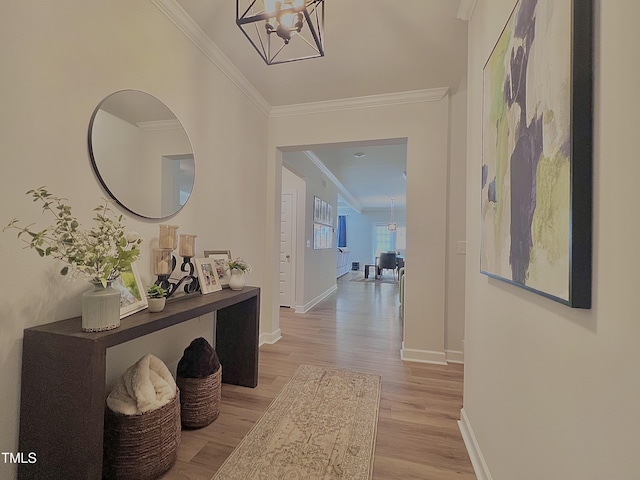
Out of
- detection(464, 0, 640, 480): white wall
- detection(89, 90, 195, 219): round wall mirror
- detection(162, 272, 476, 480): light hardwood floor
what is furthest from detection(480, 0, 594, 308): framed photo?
detection(89, 90, 195, 219): round wall mirror

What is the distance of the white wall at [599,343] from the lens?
1.78 ft

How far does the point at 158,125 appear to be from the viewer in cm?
178

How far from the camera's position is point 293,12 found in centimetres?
122

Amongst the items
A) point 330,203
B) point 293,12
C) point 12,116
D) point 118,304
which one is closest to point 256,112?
point 293,12

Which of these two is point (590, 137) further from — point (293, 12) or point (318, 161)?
point (318, 161)

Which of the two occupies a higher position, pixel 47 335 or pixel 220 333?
pixel 47 335

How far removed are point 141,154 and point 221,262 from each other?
95 cm

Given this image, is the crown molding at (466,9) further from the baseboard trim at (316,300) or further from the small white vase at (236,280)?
the baseboard trim at (316,300)

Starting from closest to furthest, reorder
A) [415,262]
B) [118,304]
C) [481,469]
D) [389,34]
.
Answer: [118,304]
[481,469]
[389,34]
[415,262]

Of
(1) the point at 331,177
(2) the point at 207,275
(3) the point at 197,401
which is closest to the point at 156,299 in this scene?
(2) the point at 207,275

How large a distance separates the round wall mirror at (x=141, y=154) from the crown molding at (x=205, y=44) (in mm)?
603

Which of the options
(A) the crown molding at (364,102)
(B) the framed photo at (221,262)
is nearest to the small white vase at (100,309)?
(B) the framed photo at (221,262)

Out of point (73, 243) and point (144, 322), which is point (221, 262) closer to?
point (144, 322)

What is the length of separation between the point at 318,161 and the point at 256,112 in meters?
2.24
